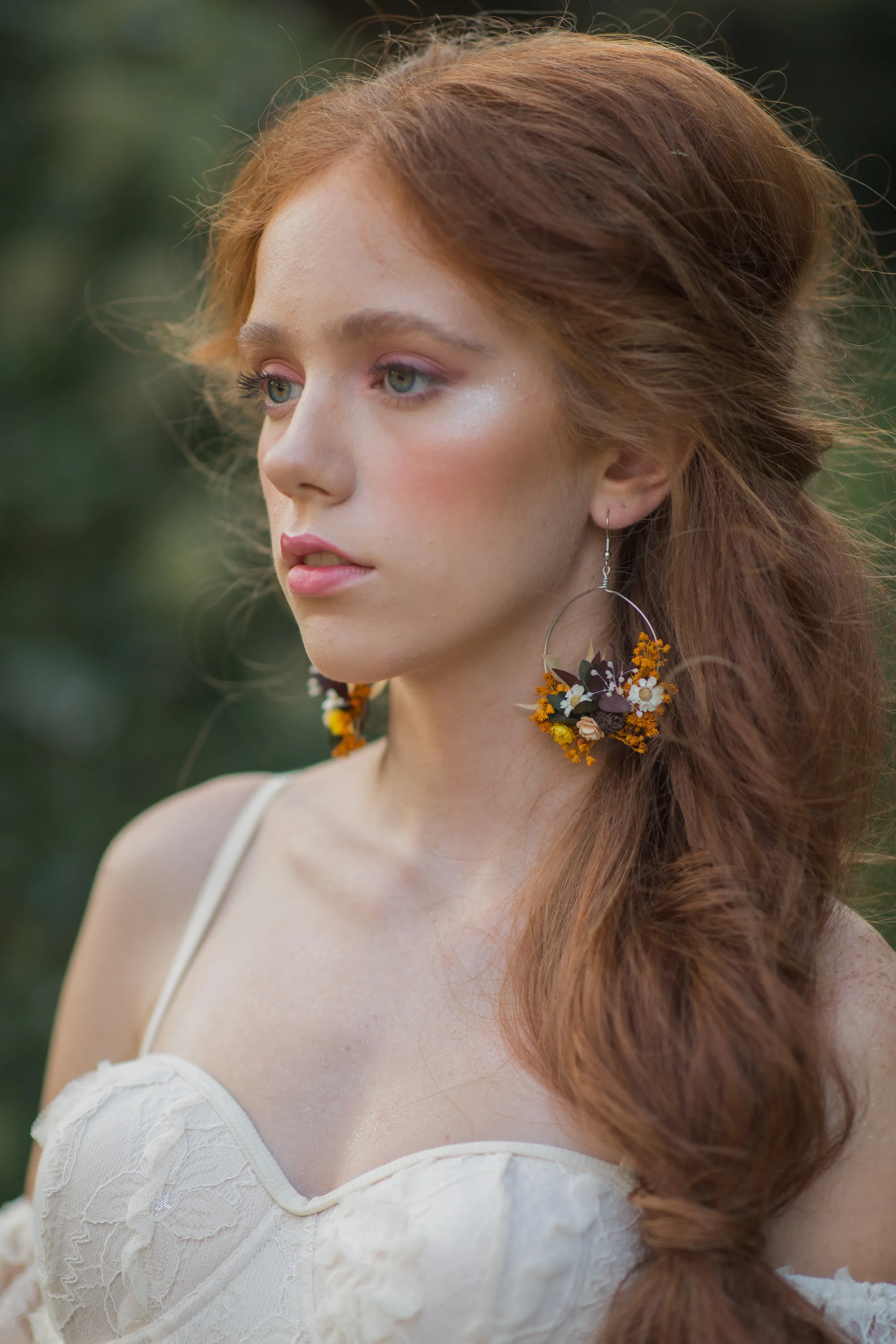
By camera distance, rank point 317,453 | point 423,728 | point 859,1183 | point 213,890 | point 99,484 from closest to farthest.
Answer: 1. point 859,1183
2. point 317,453
3. point 423,728
4. point 213,890
5. point 99,484

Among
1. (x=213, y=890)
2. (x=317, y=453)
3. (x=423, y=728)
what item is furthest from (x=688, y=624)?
(x=213, y=890)

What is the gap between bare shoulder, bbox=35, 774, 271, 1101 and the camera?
1761mm

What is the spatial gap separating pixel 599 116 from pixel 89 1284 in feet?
4.79

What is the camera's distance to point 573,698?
1425 mm

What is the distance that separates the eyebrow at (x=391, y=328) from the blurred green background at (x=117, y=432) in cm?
136

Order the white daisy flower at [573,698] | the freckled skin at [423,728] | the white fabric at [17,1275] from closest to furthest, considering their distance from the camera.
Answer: the freckled skin at [423,728]
the white daisy flower at [573,698]
the white fabric at [17,1275]

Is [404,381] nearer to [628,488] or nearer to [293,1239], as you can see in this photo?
[628,488]

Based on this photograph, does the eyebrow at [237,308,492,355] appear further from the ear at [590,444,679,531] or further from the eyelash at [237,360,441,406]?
the ear at [590,444,679,531]

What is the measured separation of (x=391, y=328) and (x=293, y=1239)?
1.01 m

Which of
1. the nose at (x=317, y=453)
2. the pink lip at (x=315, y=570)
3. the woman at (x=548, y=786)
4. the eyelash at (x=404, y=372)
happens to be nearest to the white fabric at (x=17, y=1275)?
the woman at (x=548, y=786)

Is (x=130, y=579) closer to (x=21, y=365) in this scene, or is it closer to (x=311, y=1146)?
(x=21, y=365)

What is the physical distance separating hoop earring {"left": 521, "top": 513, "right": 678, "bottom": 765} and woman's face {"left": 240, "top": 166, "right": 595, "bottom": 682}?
11cm

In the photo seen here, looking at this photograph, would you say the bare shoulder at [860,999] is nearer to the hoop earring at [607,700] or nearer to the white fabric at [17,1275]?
the hoop earring at [607,700]

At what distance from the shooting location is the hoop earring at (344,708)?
180 cm
